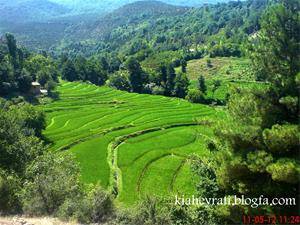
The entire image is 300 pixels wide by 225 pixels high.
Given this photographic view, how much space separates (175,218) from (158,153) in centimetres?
2917

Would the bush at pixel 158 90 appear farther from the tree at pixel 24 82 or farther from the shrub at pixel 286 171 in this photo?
the shrub at pixel 286 171

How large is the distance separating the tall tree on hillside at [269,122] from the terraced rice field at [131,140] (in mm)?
2275

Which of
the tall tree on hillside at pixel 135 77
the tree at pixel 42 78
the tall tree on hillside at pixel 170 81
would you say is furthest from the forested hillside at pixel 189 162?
the tall tree on hillside at pixel 135 77

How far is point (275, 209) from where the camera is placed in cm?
1722

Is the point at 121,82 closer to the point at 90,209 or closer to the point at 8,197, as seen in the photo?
the point at 8,197

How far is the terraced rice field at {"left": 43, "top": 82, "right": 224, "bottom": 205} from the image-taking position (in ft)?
132

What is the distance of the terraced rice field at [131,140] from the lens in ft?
132

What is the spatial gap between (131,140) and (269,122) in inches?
1521

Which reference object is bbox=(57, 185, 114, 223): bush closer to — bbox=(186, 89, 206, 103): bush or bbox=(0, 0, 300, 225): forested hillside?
bbox=(0, 0, 300, 225): forested hillside

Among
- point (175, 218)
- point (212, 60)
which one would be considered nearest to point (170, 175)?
point (175, 218)

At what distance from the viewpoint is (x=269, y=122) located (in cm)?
1819

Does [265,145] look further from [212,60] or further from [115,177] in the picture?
[212,60]
